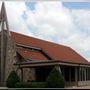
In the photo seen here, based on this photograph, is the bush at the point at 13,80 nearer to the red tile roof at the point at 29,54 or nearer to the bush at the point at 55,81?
the red tile roof at the point at 29,54

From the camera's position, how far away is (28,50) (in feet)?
118

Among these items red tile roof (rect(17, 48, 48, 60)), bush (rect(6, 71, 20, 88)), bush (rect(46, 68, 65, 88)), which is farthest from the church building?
bush (rect(46, 68, 65, 88))

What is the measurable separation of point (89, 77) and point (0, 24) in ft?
46.2

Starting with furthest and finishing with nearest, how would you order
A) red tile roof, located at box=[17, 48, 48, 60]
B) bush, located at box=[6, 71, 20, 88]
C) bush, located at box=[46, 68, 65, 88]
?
red tile roof, located at box=[17, 48, 48, 60]
bush, located at box=[6, 71, 20, 88]
bush, located at box=[46, 68, 65, 88]

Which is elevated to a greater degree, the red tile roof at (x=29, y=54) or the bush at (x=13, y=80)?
the red tile roof at (x=29, y=54)

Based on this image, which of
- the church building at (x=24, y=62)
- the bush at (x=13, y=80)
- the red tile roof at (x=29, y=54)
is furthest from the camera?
the red tile roof at (x=29, y=54)

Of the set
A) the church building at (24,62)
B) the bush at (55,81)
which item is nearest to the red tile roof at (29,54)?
the church building at (24,62)

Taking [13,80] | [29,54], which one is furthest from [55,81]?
[29,54]

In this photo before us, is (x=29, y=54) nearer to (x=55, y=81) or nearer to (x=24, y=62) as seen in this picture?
(x=24, y=62)

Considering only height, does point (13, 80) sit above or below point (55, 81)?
below

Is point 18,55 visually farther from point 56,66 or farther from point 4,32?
point 56,66

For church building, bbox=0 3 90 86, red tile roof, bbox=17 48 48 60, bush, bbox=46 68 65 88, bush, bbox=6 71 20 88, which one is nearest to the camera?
bush, bbox=46 68 65 88

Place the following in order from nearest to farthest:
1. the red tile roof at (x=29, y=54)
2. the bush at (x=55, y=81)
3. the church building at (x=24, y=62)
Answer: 1. the bush at (x=55, y=81)
2. the church building at (x=24, y=62)
3. the red tile roof at (x=29, y=54)

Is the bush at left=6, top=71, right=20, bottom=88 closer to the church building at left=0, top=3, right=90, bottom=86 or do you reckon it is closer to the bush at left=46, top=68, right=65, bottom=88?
the church building at left=0, top=3, right=90, bottom=86
